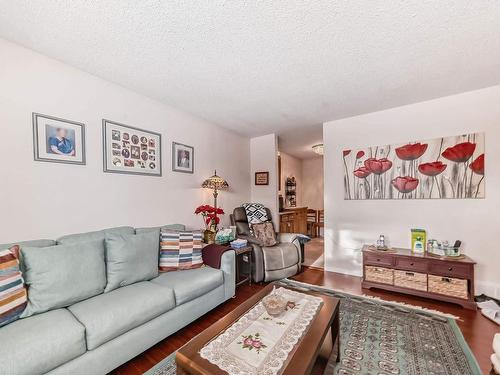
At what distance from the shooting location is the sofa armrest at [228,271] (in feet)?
7.89

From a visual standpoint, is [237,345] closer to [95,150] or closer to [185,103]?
[95,150]

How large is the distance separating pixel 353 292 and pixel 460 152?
6.98 ft

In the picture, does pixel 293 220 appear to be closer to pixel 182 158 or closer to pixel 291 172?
pixel 291 172

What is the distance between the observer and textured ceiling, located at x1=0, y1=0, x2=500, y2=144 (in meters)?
1.41

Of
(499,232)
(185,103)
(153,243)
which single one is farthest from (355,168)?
(153,243)

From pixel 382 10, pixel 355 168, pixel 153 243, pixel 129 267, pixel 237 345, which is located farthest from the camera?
pixel 355 168

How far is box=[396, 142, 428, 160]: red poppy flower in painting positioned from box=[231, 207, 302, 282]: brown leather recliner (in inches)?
73.7

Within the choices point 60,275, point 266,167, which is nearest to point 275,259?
point 266,167

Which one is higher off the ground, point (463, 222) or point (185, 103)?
point (185, 103)

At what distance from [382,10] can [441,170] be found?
224 cm

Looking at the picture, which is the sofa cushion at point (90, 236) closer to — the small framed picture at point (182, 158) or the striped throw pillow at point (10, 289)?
the striped throw pillow at point (10, 289)

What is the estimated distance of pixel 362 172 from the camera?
3.27 m

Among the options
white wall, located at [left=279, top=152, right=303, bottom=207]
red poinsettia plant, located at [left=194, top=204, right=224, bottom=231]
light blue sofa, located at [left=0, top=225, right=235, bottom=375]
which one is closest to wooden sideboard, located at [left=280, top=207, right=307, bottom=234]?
white wall, located at [left=279, top=152, right=303, bottom=207]

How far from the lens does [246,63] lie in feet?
6.48
